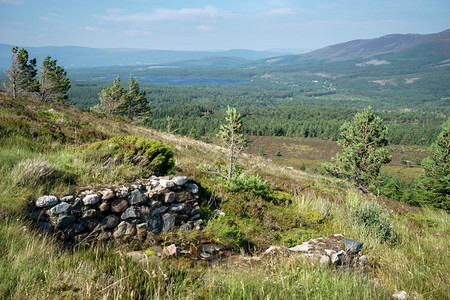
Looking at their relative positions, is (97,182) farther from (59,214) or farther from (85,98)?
(85,98)

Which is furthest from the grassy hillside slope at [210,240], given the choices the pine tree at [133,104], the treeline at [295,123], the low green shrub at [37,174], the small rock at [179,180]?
the treeline at [295,123]

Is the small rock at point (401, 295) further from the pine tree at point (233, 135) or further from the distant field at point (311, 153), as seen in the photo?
the distant field at point (311, 153)

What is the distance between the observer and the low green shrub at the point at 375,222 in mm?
5629

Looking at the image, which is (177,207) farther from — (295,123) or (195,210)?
(295,123)

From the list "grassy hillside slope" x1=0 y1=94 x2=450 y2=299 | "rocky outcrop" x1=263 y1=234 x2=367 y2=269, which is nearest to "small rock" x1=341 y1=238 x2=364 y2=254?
"rocky outcrop" x1=263 y1=234 x2=367 y2=269

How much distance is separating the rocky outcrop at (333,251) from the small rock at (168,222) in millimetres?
1883

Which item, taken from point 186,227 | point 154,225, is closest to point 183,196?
point 186,227

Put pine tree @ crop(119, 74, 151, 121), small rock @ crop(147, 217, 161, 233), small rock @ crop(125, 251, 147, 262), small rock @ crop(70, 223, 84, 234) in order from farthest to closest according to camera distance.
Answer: pine tree @ crop(119, 74, 151, 121), small rock @ crop(147, 217, 161, 233), small rock @ crop(70, 223, 84, 234), small rock @ crop(125, 251, 147, 262)

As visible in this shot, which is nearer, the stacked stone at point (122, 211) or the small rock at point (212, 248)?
the stacked stone at point (122, 211)

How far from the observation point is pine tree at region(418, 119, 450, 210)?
20695mm

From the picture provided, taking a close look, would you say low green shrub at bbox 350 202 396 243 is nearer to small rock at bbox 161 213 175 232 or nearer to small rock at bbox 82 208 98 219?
small rock at bbox 161 213 175 232

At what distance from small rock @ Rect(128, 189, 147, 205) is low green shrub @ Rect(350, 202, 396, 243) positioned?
491 centimetres

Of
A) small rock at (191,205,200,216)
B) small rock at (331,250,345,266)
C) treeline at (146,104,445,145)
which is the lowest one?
treeline at (146,104,445,145)

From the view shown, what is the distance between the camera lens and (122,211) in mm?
4613
